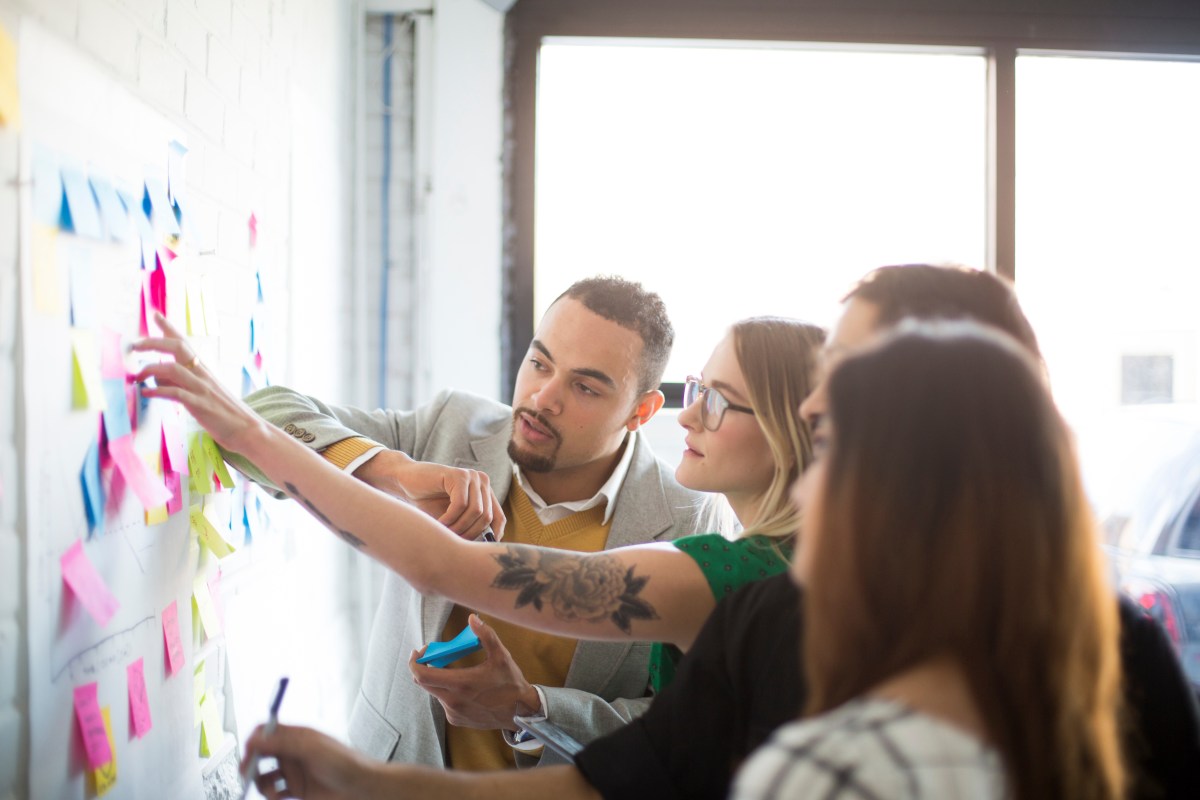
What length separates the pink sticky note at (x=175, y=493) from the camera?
130cm

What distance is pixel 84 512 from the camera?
108cm

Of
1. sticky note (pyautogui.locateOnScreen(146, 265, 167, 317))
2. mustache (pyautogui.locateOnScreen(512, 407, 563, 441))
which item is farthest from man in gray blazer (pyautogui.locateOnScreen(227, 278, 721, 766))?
sticky note (pyautogui.locateOnScreen(146, 265, 167, 317))

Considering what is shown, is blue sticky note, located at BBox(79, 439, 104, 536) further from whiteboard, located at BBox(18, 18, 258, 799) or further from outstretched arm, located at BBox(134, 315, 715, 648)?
outstretched arm, located at BBox(134, 315, 715, 648)

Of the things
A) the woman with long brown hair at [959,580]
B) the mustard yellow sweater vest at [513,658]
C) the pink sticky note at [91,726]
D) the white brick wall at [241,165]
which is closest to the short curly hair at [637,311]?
the mustard yellow sweater vest at [513,658]

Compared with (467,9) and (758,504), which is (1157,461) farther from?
(467,9)

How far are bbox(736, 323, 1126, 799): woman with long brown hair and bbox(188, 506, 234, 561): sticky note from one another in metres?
1.02

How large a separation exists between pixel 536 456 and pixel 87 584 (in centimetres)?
96

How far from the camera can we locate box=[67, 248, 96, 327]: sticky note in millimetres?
1045

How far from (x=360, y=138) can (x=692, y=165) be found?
987 mm

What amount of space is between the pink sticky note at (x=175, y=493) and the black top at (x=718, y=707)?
678mm

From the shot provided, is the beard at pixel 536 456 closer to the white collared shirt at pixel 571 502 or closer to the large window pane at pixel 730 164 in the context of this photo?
the white collared shirt at pixel 571 502

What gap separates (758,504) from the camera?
1.45 m

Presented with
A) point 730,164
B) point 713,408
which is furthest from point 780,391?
point 730,164

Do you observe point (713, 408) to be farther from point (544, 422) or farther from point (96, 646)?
point (96, 646)
